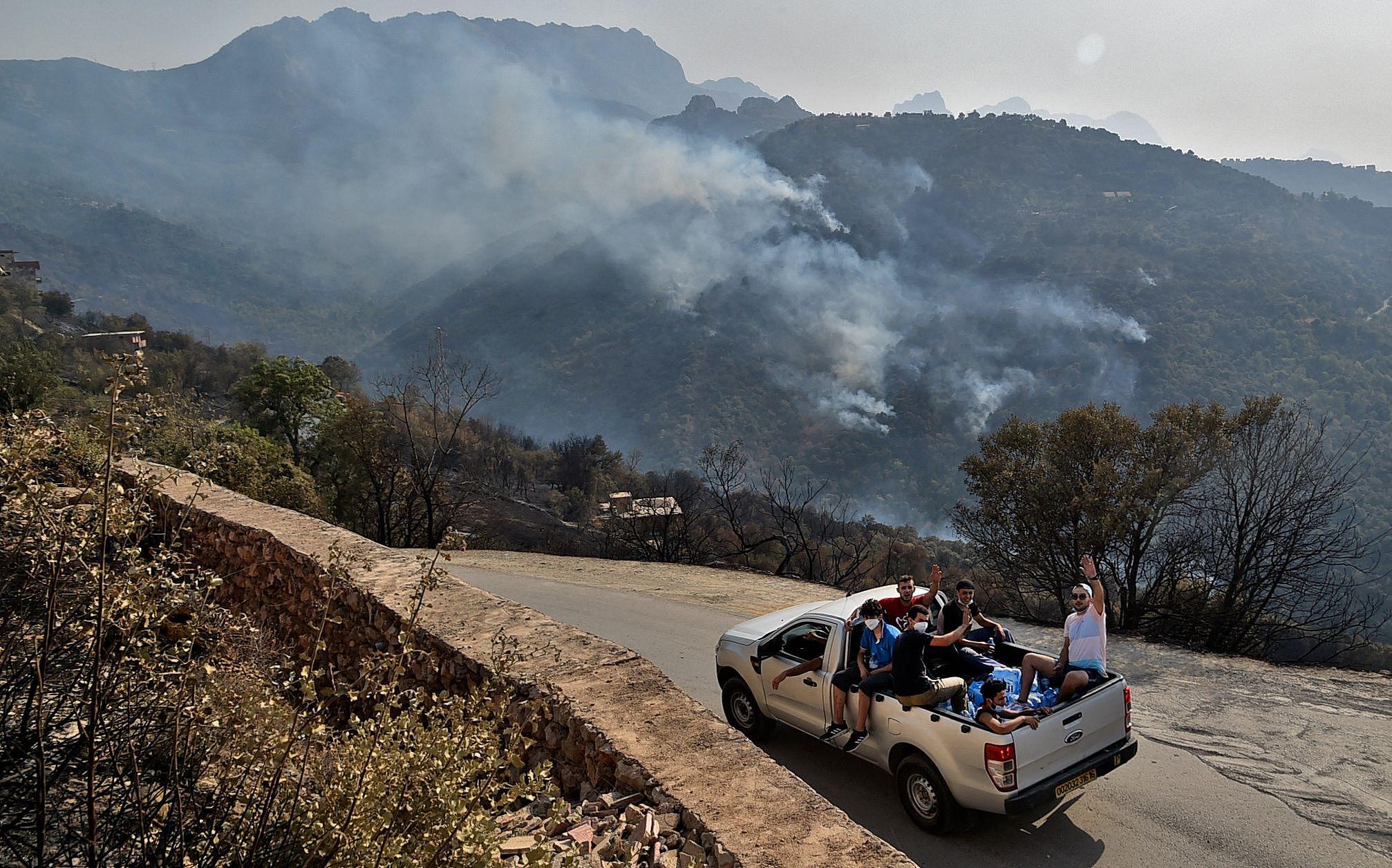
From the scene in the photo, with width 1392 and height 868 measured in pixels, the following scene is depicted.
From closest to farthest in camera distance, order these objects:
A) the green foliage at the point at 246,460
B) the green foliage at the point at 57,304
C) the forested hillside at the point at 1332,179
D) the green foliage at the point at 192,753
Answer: the green foliage at the point at 192,753 < the green foliage at the point at 246,460 < the green foliage at the point at 57,304 < the forested hillside at the point at 1332,179

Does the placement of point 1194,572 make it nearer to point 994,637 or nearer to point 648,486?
point 994,637

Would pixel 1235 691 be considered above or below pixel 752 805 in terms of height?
below

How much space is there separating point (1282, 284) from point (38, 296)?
148 meters

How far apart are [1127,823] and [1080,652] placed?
1442 mm

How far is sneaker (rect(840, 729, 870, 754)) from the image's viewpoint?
22.9 feet

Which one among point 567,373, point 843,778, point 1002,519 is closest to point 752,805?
point 843,778

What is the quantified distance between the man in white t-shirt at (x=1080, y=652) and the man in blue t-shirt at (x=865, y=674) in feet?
3.98

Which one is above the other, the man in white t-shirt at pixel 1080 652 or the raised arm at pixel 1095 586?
the raised arm at pixel 1095 586

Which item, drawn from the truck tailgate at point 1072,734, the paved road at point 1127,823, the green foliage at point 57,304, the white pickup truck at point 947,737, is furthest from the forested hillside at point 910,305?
the white pickup truck at point 947,737

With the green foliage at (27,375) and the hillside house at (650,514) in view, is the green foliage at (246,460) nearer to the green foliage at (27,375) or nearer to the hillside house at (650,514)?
the green foliage at (27,375)

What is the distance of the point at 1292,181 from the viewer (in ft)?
632

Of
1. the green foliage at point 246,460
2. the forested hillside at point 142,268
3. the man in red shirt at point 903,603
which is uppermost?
the forested hillside at point 142,268

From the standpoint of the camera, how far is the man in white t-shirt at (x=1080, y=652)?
272 inches

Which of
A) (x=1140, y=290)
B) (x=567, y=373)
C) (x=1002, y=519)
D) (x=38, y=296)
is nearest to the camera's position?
(x=1002, y=519)
